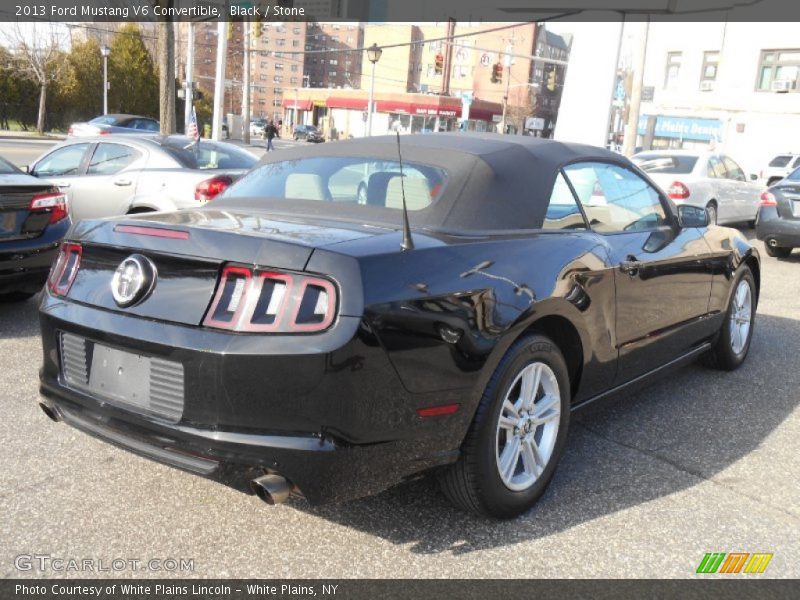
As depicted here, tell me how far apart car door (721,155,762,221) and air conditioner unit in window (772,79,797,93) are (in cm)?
2451

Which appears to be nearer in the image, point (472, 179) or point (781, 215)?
point (472, 179)

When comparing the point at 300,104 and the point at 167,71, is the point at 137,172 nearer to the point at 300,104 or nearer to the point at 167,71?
the point at 167,71

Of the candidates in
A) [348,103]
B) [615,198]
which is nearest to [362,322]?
[615,198]

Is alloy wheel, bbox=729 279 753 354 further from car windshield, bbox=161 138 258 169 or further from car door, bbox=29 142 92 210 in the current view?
car door, bbox=29 142 92 210

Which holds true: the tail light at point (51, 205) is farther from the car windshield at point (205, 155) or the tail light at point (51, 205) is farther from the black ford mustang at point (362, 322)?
the black ford mustang at point (362, 322)

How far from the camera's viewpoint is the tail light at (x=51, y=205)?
5.91 m

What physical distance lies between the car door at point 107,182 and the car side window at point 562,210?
5.67 metres

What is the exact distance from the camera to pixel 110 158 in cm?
841

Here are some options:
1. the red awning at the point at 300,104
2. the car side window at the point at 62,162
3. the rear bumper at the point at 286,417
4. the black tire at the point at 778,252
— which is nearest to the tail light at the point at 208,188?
the car side window at the point at 62,162

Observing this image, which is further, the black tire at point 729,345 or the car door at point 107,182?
the car door at point 107,182

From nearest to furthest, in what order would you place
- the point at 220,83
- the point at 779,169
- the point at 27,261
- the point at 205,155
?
the point at 27,261
the point at 205,155
the point at 779,169
the point at 220,83

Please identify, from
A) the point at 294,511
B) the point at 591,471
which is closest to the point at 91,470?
the point at 294,511

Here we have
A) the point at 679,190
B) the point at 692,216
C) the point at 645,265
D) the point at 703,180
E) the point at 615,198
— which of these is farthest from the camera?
the point at 703,180

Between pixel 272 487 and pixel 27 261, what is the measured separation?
4151 millimetres
